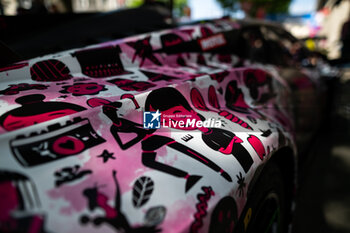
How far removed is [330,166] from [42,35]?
11.2 feet

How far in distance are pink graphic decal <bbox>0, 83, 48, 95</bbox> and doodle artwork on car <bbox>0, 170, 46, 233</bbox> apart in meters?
0.49

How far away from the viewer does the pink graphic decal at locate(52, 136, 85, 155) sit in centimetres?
79

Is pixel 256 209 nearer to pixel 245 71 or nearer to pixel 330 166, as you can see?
pixel 245 71

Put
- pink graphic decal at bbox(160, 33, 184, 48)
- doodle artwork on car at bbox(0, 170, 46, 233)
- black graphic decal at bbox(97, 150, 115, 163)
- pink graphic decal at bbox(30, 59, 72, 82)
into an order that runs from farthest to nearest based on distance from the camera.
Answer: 1. pink graphic decal at bbox(160, 33, 184, 48)
2. pink graphic decal at bbox(30, 59, 72, 82)
3. black graphic decal at bbox(97, 150, 115, 163)
4. doodle artwork on car at bbox(0, 170, 46, 233)

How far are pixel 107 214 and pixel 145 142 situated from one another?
0.31m

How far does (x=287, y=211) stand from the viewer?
1623mm

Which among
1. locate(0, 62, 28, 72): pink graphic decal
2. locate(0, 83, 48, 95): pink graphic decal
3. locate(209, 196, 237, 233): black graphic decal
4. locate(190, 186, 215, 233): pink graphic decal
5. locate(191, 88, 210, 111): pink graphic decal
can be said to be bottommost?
locate(209, 196, 237, 233): black graphic decal

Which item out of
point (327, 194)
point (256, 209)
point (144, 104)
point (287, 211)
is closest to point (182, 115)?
point (144, 104)

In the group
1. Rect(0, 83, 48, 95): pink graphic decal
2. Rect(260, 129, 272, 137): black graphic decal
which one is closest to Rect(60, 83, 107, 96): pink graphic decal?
Rect(0, 83, 48, 95): pink graphic decal

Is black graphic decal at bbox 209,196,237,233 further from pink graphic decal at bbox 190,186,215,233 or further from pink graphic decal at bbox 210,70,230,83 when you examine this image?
pink graphic decal at bbox 210,70,230,83

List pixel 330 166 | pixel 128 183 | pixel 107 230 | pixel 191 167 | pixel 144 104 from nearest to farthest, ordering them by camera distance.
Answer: pixel 107 230 < pixel 128 183 < pixel 191 167 < pixel 144 104 < pixel 330 166

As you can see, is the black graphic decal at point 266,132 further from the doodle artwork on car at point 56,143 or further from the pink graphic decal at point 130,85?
the doodle artwork on car at point 56,143

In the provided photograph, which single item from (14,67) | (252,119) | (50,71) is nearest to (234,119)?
(252,119)

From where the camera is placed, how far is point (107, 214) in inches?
27.1
